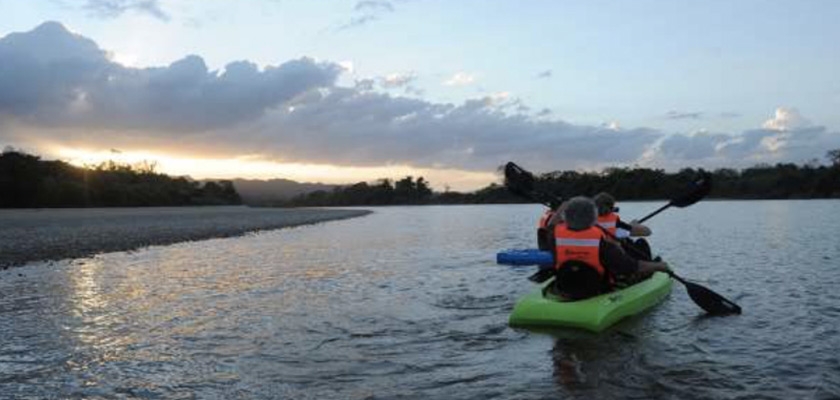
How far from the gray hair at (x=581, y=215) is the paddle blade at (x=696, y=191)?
660 cm

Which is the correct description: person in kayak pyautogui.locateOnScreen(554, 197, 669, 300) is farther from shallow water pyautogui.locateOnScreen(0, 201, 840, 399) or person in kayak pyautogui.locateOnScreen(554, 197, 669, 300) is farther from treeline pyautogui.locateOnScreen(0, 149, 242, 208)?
treeline pyautogui.locateOnScreen(0, 149, 242, 208)

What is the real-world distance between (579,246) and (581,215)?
44 centimetres

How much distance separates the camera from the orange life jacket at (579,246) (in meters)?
9.16

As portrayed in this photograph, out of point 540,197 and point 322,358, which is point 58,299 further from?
point 540,197

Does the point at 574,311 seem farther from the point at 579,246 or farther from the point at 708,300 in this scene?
the point at 708,300

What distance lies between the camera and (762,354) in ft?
27.7

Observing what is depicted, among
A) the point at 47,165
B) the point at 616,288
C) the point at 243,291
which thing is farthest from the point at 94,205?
the point at 616,288

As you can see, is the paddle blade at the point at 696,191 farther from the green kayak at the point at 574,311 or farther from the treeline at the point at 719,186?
the treeline at the point at 719,186

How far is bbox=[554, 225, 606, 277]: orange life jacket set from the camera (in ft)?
30.1

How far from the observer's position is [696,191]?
15.3 metres

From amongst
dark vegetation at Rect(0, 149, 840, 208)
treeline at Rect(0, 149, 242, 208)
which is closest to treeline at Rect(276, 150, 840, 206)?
dark vegetation at Rect(0, 149, 840, 208)

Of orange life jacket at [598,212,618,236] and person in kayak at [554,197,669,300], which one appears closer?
person in kayak at [554,197,669,300]

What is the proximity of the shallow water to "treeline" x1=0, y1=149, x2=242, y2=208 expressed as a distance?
48470mm

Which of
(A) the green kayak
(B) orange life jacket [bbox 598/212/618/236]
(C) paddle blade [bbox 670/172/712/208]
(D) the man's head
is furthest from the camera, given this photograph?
(C) paddle blade [bbox 670/172/712/208]
